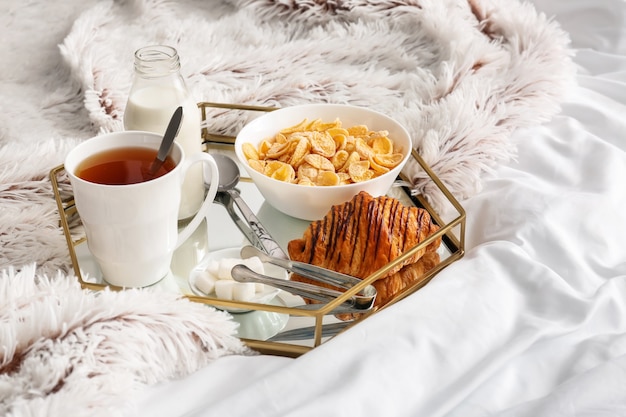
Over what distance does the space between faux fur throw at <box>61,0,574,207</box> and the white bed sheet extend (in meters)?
0.11

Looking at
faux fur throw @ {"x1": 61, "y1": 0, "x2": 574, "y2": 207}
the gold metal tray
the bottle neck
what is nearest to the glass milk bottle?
the bottle neck

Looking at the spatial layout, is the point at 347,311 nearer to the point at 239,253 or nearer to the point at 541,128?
the point at 239,253

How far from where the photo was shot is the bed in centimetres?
65

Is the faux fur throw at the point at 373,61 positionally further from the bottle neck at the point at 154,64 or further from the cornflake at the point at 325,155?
the bottle neck at the point at 154,64

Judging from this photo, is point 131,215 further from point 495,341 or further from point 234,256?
point 495,341

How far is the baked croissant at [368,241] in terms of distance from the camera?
794 millimetres

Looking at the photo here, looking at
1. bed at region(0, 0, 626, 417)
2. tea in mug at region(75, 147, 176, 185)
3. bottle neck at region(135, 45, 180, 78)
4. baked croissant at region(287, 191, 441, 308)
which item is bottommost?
bed at region(0, 0, 626, 417)

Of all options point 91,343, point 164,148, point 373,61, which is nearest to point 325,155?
point 164,148

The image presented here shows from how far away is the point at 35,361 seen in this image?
628 mm

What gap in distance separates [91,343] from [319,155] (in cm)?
39

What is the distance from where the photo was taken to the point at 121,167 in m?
0.78

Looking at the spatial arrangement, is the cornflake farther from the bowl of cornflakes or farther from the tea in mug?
the tea in mug

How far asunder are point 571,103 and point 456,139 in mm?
273

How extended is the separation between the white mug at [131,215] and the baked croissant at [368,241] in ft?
0.43
